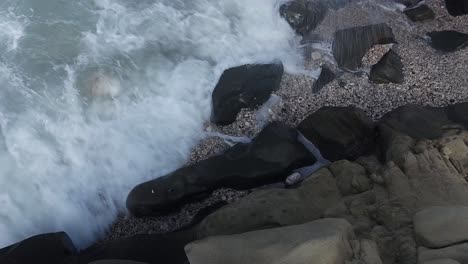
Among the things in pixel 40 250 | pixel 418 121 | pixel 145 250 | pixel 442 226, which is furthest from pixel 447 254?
pixel 40 250

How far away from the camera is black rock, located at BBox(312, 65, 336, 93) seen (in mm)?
8492

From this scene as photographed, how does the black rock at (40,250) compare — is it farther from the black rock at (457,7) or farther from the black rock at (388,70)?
the black rock at (457,7)

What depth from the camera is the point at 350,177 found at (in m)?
6.51

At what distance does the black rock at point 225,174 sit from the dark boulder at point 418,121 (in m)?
1.39

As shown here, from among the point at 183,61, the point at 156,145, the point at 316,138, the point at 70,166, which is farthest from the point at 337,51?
the point at 70,166

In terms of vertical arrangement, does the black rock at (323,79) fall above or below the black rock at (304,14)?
below

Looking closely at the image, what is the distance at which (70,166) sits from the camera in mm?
7898

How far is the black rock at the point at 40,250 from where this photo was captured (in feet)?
20.9

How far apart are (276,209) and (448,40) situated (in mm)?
5205

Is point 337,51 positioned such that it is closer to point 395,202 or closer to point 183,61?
point 183,61

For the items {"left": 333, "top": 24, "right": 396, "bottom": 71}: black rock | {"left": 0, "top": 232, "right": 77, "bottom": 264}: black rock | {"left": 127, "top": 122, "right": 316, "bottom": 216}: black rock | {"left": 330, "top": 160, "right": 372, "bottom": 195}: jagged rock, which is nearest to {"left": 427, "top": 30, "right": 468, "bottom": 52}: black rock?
{"left": 333, "top": 24, "right": 396, "bottom": 71}: black rock

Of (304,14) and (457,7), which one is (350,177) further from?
(457,7)

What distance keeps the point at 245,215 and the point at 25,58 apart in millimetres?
5796

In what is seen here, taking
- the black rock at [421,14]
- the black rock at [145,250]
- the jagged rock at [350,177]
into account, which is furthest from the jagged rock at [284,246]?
the black rock at [421,14]
